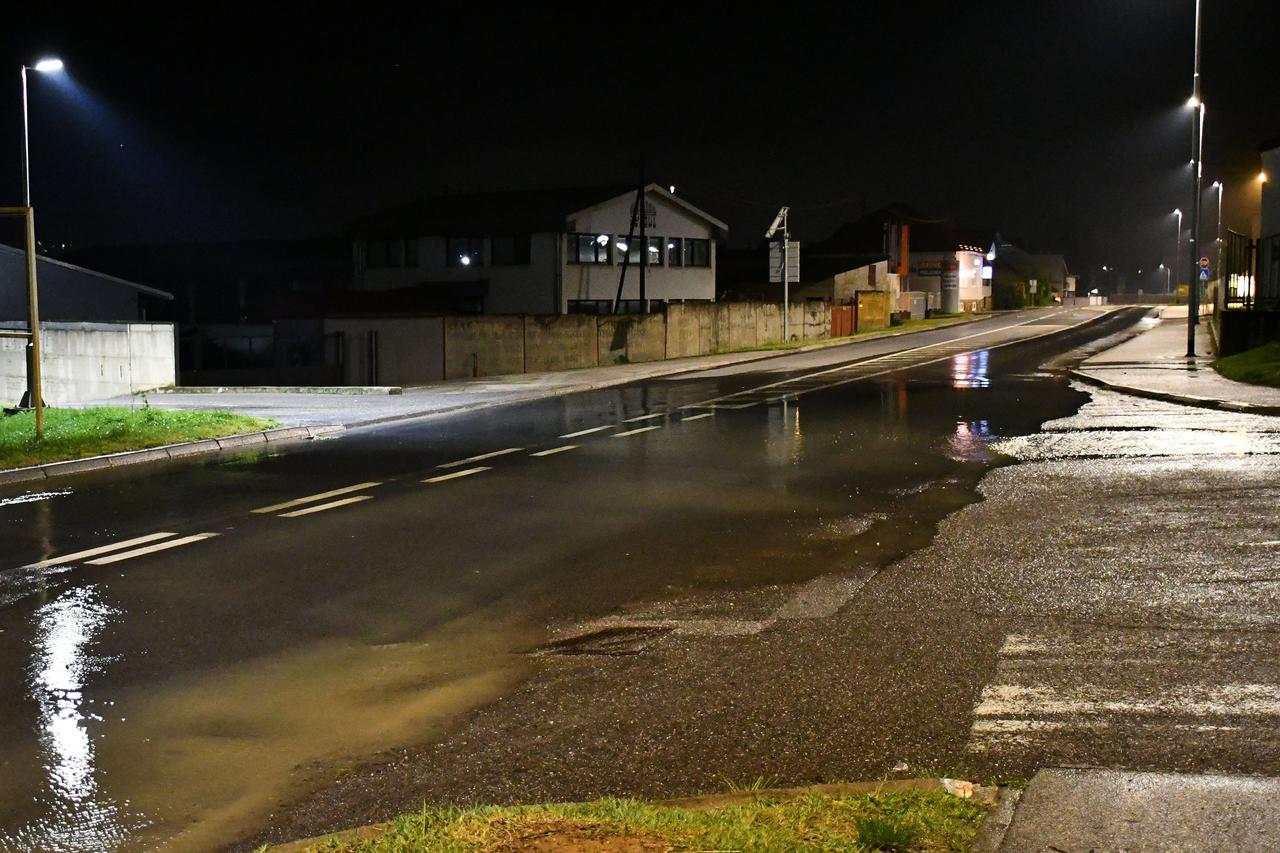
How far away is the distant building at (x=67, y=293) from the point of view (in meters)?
41.0

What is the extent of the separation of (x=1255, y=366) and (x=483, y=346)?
19.8 metres

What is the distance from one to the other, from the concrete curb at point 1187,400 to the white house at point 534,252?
29.8 metres

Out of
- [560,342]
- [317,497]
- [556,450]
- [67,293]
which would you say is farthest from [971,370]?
[67,293]

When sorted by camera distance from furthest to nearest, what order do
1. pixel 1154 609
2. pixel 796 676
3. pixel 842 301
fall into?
pixel 842 301 < pixel 1154 609 < pixel 796 676

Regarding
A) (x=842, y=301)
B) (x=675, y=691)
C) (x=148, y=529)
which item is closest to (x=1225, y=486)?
(x=675, y=691)

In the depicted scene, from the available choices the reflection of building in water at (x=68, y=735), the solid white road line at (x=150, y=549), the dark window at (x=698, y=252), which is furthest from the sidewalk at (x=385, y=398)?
the dark window at (x=698, y=252)

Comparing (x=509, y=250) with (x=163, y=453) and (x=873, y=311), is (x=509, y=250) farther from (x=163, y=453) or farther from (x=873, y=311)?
(x=163, y=453)

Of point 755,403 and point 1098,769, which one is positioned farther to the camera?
point 755,403

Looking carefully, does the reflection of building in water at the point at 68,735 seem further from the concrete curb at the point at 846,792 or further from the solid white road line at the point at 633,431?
the solid white road line at the point at 633,431

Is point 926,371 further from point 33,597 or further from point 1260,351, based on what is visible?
point 33,597

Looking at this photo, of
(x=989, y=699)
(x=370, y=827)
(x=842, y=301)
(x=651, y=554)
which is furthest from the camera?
(x=842, y=301)

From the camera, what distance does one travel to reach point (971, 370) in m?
33.9

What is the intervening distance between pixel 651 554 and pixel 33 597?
447 cm

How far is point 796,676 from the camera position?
21.6 feet
